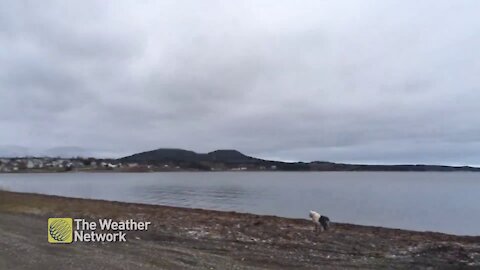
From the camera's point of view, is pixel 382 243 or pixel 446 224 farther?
pixel 446 224

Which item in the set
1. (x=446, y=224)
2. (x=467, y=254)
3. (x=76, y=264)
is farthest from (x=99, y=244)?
(x=446, y=224)

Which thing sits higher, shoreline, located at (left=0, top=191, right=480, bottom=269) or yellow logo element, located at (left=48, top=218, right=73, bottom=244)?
yellow logo element, located at (left=48, top=218, right=73, bottom=244)

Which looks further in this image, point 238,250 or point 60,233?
point 60,233

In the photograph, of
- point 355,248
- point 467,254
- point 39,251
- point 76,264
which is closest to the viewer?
point 76,264

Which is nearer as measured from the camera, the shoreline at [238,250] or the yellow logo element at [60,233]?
the shoreline at [238,250]

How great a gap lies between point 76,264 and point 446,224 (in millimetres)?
29565

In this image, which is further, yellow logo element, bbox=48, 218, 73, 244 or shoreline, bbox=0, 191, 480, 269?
yellow logo element, bbox=48, 218, 73, 244

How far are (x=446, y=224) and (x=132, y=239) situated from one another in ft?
86.0

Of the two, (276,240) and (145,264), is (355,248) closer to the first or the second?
(276,240)

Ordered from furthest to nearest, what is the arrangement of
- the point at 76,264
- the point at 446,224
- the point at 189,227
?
the point at 446,224 → the point at 189,227 → the point at 76,264

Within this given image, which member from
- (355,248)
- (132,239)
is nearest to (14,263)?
(132,239)

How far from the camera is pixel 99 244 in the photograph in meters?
13.6

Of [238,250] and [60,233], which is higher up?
[60,233]

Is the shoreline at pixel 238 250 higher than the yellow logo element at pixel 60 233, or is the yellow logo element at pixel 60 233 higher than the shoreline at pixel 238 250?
the yellow logo element at pixel 60 233
